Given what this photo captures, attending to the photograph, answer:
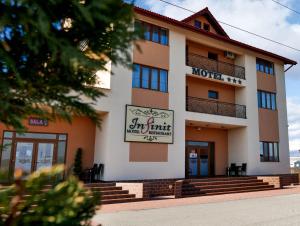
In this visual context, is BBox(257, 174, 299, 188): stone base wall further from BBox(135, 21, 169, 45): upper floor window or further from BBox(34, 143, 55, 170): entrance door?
BBox(34, 143, 55, 170): entrance door

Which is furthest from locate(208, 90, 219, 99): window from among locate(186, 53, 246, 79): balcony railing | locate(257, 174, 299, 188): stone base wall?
locate(257, 174, 299, 188): stone base wall

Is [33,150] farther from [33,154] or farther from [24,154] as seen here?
[24,154]

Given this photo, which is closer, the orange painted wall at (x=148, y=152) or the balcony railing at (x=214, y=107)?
the orange painted wall at (x=148, y=152)

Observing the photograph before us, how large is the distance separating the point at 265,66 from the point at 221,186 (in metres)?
11.1

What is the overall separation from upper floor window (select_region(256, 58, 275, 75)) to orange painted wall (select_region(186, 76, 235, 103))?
9.10ft

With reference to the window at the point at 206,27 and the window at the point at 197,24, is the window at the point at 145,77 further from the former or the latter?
the window at the point at 206,27

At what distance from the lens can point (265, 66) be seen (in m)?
23.0

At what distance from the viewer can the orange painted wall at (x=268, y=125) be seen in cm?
2148

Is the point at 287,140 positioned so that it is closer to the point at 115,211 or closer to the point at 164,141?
the point at 164,141

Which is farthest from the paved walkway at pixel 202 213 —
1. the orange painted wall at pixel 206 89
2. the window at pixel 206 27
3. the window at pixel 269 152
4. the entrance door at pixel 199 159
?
the window at pixel 206 27

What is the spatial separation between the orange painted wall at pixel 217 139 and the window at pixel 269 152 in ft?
8.17

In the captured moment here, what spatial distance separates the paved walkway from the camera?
8.91 metres

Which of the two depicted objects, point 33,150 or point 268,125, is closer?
point 33,150

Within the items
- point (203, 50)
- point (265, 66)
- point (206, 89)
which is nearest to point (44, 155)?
point (206, 89)
